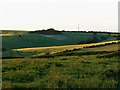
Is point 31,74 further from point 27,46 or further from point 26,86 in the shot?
point 27,46

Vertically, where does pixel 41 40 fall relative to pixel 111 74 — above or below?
below

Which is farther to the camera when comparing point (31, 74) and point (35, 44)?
point (35, 44)

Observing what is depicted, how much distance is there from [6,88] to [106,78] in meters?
5.69

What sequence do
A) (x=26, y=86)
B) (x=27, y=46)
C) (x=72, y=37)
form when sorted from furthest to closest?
(x=72, y=37) → (x=27, y=46) → (x=26, y=86)

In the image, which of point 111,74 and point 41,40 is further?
point 41,40

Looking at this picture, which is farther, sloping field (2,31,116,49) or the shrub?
sloping field (2,31,116,49)

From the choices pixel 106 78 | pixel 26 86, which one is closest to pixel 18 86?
pixel 26 86

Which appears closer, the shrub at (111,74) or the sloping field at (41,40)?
the shrub at (111,74)

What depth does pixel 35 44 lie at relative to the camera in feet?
332

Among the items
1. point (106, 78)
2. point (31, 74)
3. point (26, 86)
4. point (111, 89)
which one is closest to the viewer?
point (111, 89)

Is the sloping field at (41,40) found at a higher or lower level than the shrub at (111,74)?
lower

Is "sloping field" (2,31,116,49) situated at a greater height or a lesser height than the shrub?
lesser

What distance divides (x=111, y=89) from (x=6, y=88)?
492 cm

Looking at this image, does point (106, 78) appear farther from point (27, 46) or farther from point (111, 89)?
point (27, 46)
